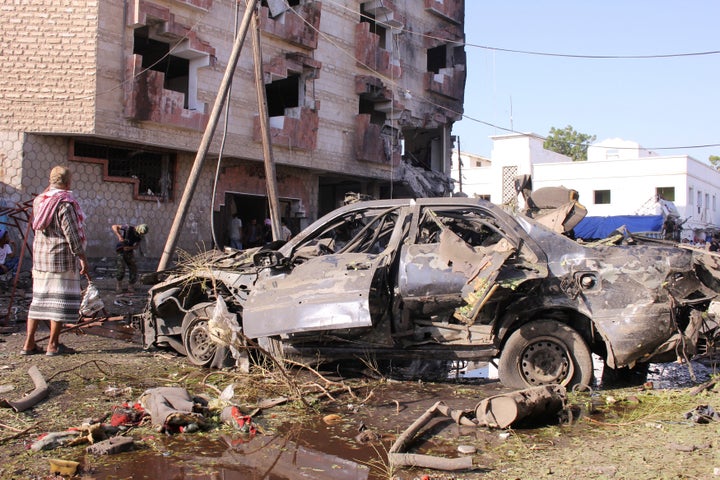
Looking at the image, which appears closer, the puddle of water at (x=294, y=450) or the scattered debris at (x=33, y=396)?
the puddle of water at (x=294, y=450)

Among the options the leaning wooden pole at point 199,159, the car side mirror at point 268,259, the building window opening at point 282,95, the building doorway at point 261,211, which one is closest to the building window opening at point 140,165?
the building doorway at point 261,211

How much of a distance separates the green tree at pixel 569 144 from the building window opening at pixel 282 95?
45592mm

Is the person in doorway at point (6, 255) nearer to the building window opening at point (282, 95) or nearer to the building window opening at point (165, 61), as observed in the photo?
the building window opening at point (165, 61)

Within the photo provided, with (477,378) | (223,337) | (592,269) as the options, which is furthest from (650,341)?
(223,337)

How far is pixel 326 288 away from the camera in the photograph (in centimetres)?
553

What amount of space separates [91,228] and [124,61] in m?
3.88

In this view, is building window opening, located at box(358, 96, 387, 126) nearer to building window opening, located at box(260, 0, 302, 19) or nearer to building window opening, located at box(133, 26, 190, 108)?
building window opening, located at box(260, 0, 302, 19)

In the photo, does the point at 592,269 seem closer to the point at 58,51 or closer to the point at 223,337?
the point at 223,337

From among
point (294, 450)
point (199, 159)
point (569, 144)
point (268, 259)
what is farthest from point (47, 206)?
point (569, 144)

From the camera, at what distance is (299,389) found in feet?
17.4

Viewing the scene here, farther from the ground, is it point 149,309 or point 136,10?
point 136,10

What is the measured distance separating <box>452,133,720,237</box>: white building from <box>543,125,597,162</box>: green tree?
1889 centimetres

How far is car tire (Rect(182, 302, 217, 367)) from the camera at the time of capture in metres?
6.70

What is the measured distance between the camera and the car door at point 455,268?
5.38 metres
